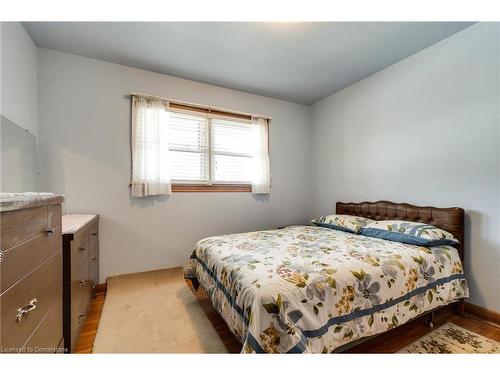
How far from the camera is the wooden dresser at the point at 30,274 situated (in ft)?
2.23

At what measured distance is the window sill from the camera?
2.87 meters

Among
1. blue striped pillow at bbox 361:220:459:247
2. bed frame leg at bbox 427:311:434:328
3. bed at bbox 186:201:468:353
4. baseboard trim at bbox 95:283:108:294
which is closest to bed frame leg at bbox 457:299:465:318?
bed at bbox 186:201:468:353

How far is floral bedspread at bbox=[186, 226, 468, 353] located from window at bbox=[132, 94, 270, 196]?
1222 mm

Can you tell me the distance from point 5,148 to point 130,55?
4.97ft

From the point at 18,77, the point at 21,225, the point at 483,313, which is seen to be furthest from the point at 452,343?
the point at 18,77

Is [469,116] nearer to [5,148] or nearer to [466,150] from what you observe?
[466,150]

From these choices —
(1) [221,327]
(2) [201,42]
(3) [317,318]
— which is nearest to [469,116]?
(3) [317,318]

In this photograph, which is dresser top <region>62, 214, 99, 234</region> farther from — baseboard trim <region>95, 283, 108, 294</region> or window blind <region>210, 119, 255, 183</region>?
window blind <region>210, 119, 255, 183</region>

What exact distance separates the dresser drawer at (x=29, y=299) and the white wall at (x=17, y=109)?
1194mm

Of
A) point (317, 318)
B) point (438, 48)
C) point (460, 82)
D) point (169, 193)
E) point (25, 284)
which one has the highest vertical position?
point (438, 48)

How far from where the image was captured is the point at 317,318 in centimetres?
114

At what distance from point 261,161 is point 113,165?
6.63 ft

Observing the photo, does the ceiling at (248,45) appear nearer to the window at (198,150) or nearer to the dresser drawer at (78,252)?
the window at (198,150)
